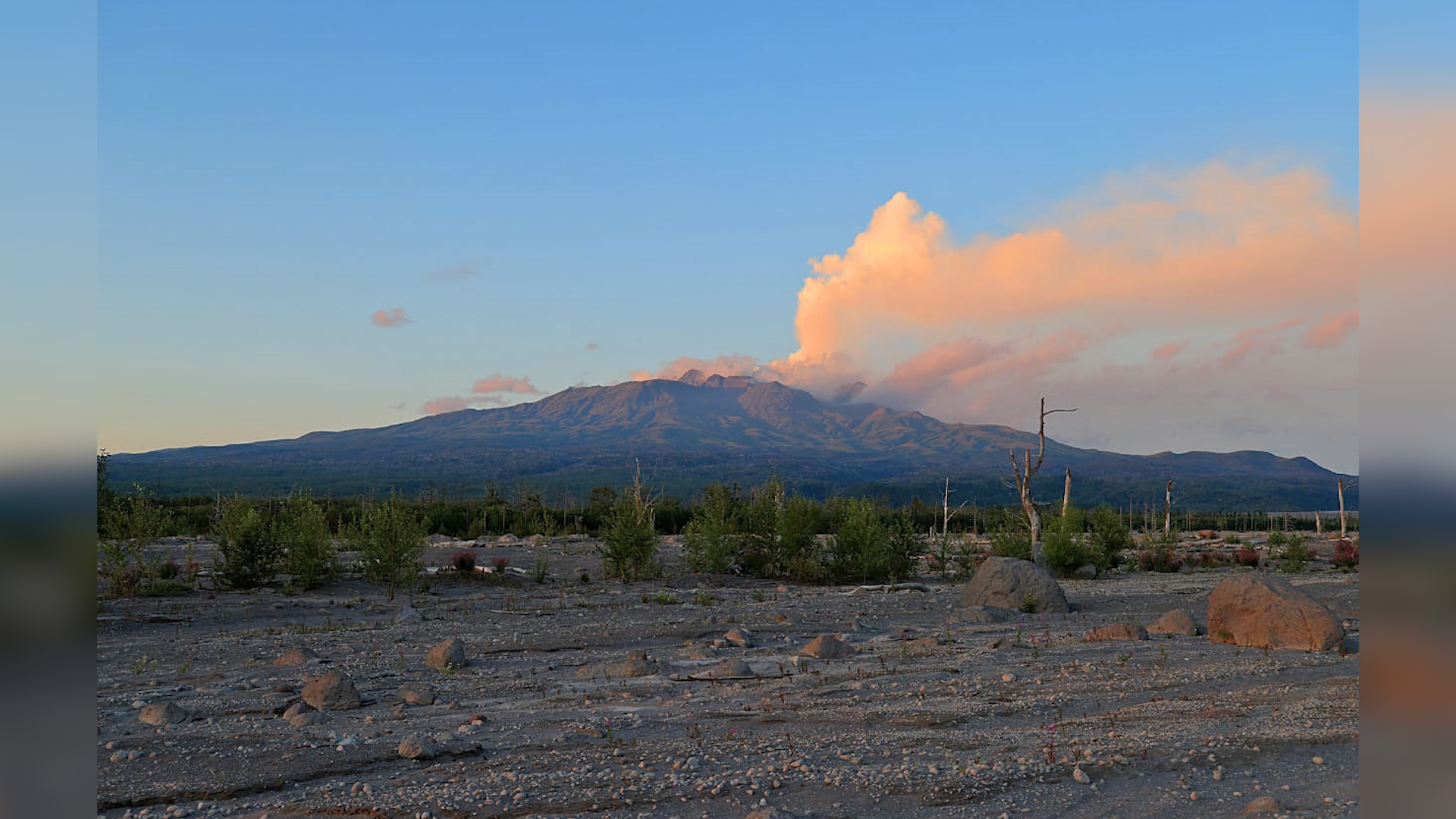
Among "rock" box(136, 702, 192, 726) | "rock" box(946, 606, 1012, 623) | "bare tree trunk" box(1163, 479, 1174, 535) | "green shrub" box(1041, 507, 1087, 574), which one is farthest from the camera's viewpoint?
"bare tree trunk" box(1163, 479, 1174, 535)

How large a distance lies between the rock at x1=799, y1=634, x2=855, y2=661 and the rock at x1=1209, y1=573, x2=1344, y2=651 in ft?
19.4

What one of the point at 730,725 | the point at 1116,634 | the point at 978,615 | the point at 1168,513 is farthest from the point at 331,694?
the point at 1168,513

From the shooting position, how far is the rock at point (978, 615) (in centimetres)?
1839

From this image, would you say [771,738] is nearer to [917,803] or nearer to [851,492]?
[917,803]

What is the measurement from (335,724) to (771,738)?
14.4ft

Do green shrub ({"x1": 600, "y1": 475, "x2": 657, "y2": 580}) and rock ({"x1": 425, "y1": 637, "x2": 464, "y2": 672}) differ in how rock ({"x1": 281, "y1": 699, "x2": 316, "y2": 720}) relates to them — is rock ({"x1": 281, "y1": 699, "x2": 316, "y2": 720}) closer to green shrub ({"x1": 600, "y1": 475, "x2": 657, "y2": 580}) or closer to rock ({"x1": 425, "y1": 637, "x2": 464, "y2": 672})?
rock ({"x1": 425, "y1": 637, "x2": 464, "y2": 672})

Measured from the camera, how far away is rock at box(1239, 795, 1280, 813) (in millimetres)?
6398

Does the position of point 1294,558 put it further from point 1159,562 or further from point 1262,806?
point 1262,806

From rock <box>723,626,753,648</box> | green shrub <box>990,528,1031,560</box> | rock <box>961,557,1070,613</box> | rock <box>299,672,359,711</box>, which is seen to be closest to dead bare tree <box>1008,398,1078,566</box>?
green shrub <box>990,528,1031,560</box>

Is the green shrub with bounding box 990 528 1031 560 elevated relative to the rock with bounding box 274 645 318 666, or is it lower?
lower

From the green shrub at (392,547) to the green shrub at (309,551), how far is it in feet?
3.28

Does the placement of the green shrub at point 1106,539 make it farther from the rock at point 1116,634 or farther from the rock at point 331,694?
the rock at point 331,694
